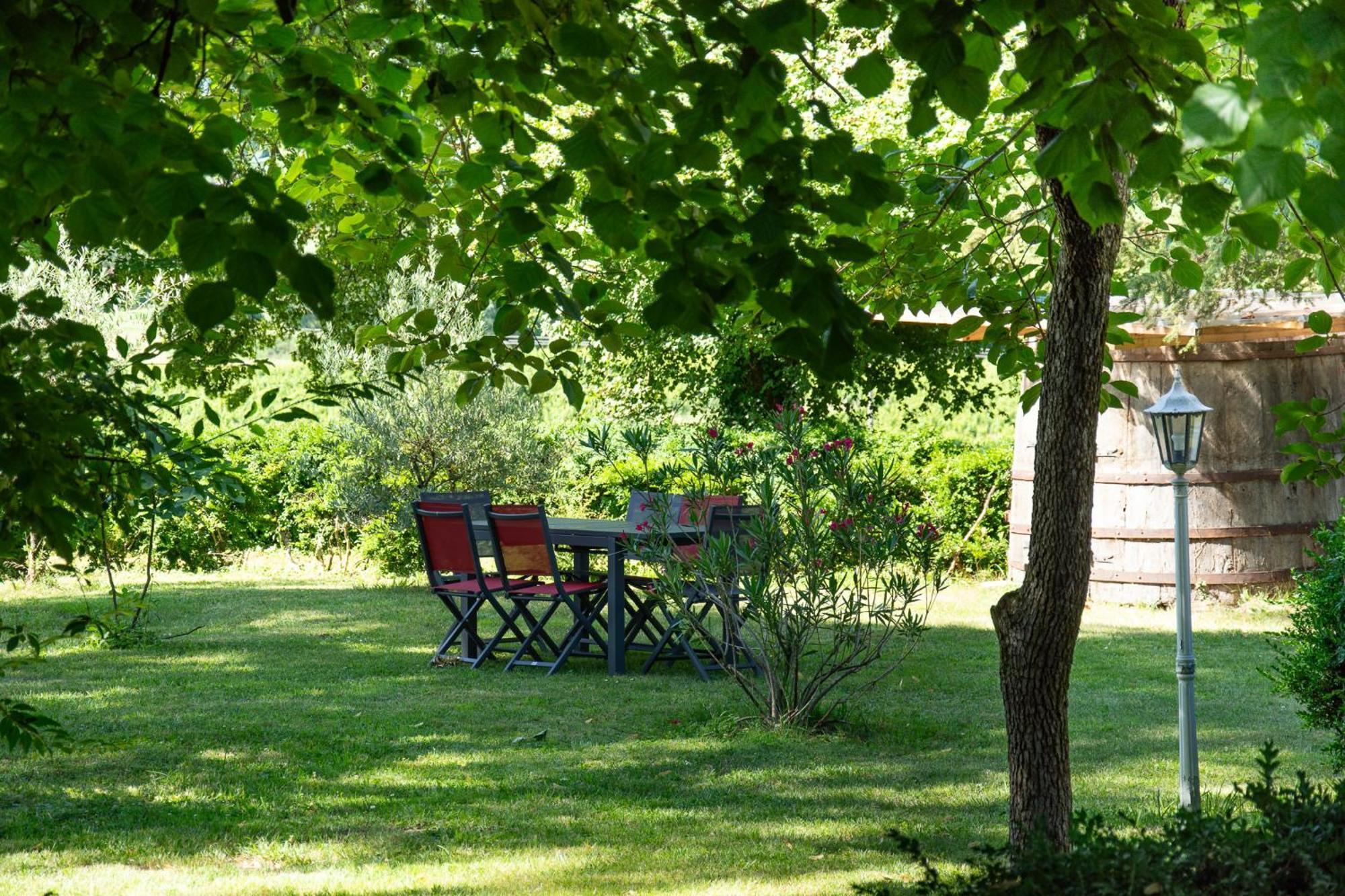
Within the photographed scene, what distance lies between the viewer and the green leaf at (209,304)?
1.68m

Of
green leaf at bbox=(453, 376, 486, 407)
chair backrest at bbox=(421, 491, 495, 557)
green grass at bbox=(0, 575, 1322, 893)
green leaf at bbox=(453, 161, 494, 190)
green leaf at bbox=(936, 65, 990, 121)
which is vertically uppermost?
green leaf at bbox=(453, 161, 494, 190)

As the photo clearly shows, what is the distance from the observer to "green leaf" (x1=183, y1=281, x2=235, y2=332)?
1.68 m

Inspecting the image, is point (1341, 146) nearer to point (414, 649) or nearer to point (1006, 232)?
point (1006, 232)

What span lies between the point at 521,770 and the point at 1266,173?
4.97 metres

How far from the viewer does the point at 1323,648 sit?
17.6 ft

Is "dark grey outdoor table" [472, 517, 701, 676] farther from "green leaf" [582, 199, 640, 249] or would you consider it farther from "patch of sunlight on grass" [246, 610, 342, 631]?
"green leaf" [582, 199, 640, 249]

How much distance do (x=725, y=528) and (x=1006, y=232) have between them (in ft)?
10.0

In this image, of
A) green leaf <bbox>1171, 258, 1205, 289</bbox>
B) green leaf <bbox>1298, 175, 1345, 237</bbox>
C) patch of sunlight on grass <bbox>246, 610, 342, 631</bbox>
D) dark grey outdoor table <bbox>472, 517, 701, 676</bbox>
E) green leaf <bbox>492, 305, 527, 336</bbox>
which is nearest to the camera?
green leaf <bbox>1298, 175, 1345, 237</bbox>

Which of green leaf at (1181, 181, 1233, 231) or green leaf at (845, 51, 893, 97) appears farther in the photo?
green leaf at (845, 51, 893, 97)

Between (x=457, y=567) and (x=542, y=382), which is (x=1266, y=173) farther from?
(x=457, y=567)

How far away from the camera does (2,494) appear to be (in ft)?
9.54

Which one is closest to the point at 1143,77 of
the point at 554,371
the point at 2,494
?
the point at 554,371

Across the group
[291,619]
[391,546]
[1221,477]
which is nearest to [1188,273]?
[1221,477]

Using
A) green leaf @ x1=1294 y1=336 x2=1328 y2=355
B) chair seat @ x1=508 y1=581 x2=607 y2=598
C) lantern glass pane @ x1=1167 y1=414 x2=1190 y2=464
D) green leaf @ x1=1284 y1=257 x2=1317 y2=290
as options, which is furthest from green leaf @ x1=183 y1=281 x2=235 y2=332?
chair seat @ x1=508 y1=581 x2=607 y2=598
